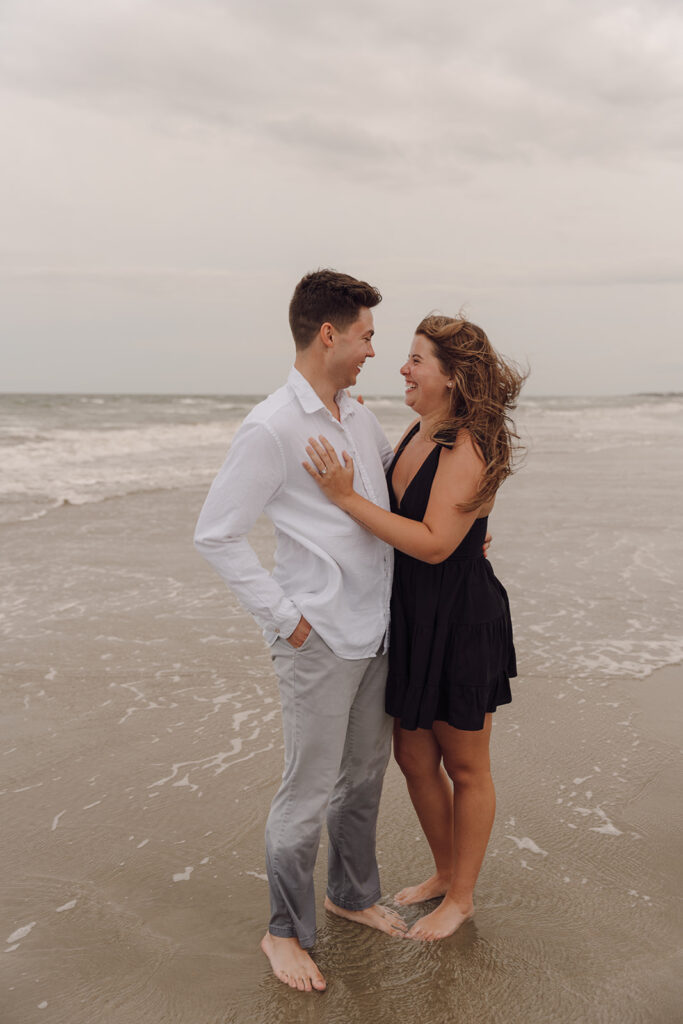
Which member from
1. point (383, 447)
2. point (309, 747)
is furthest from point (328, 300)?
point (309, 747)

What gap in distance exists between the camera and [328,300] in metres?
2.59

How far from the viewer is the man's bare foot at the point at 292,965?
262 centimetres

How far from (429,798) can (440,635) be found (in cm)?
64

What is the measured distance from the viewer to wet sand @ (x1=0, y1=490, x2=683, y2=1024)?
8.52 ft

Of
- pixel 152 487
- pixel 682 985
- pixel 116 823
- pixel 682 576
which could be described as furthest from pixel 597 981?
pixel 152 487

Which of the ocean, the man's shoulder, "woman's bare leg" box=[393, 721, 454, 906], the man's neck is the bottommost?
the ocean

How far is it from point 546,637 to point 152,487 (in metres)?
8.48

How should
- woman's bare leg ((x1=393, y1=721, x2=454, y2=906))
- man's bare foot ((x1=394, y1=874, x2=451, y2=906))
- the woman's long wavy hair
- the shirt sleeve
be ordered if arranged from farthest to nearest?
1. man's bare foot ((x1=394, y1=874, x2=451, y2=906))
2. woman's bare leg ((x1=393, y1=721, x2=454, y2=906))
3. the woman's long wavy hair
4. the shirt sleeve

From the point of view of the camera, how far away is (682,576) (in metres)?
7.40

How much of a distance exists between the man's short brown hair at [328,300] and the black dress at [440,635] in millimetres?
509

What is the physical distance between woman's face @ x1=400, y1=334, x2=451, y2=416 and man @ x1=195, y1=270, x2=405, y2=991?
207 mm

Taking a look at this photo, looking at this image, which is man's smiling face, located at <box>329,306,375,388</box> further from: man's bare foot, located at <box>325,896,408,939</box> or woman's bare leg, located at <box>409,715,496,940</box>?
man's bare foot, located at <box>325,896,408,939</box>

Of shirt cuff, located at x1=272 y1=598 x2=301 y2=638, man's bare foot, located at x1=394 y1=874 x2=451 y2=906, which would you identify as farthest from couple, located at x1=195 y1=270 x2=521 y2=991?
man's bare foot, located at x1=394 y1=874 x2=451 y2=906

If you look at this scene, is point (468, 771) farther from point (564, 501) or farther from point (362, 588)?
point (564, 501)
